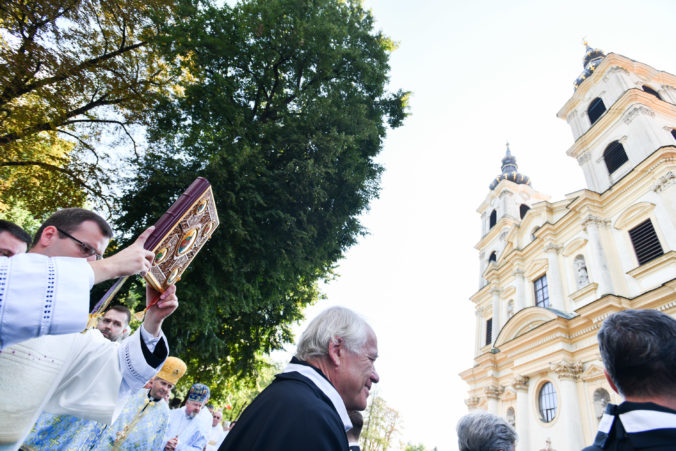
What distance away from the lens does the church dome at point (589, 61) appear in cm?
2103

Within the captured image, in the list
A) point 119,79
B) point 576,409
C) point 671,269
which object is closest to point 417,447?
point 576,409

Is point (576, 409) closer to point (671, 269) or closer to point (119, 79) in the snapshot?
point (671, 269)

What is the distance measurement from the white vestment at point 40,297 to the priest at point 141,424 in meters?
3.26

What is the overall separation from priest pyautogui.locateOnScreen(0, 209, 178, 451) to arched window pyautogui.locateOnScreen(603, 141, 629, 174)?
67.6 feet

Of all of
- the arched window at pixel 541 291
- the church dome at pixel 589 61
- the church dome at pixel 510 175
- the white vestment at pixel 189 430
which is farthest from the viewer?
Result: the church dome at pixel 510 175

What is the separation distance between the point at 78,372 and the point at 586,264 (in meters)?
18.6

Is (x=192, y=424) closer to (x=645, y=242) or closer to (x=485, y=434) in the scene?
(x=485, y=434)

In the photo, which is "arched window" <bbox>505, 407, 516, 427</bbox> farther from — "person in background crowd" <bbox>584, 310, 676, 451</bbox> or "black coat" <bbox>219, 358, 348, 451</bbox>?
"black coat" <bbox>219, 358, 348, 451</bbox>

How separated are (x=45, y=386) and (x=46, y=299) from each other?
1388mm

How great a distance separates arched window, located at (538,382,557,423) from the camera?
13596mm

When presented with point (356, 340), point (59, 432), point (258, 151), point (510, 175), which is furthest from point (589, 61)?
point (59, 432)

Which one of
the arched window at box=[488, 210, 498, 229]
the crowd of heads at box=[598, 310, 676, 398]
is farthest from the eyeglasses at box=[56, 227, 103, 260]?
the arched window at box=[488, 210, 498, 229]

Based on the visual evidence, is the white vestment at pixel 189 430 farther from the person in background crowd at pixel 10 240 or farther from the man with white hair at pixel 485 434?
the man with white hair at pixel 485 434

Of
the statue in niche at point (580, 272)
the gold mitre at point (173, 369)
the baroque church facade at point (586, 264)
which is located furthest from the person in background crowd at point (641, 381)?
the statue in niche at point (580, 272)
